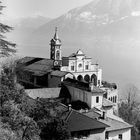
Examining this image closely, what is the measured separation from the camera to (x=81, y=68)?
5341 centimetres

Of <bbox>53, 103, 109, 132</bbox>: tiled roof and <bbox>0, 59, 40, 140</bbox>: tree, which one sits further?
<bbox>53, 103, 109, 132</bbox>: tiled roof

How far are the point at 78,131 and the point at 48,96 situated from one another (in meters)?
15.9

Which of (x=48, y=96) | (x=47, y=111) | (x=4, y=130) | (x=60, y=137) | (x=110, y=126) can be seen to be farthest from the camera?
(x=48, y=96)

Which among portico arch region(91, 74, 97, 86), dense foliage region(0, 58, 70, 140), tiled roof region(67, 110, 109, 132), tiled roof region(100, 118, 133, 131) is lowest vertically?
tiled roof region(100, 118, 133, 131)

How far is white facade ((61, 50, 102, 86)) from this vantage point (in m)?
52.2

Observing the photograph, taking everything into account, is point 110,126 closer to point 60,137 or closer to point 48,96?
point 60,137

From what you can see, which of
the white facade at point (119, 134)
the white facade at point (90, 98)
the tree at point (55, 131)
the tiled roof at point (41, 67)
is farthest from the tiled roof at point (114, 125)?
the tiled roof at point (41, 67)

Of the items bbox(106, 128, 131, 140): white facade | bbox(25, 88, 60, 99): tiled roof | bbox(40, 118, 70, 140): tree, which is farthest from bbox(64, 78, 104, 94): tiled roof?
bbox(40, 118, 70, 140): tree

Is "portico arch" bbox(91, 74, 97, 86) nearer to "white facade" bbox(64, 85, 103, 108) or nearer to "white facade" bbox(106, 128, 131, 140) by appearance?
"white facade" bbox(64, 85, 103, 108)

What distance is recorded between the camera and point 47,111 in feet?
55.5

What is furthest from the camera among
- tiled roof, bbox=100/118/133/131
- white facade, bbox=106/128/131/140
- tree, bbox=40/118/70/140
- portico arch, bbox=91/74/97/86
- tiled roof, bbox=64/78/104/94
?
portico arch, bbox=91/74/97/86

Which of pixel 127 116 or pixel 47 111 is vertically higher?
pixel 47 111

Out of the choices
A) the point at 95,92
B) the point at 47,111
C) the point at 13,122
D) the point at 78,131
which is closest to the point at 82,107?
the point at 95,92

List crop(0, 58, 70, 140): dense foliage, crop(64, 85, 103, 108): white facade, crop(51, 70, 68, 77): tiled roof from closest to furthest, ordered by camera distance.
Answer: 1. crop(0, 58, 70, 140): dense foliage
2. crop(64, 85, 103, 108): white facade
3. crop(51, 70, 68, 77): tiled roof
